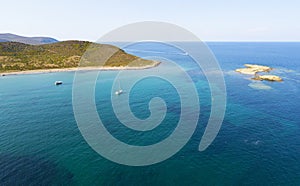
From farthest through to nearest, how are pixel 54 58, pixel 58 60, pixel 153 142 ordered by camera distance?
1. pixel 54 58
2. pixel 58 60
3. pixel 153 142

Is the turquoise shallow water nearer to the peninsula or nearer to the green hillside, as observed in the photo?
the peninsula

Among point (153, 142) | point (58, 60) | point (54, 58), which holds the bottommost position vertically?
point (153, 142)

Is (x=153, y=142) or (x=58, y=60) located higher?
(x=58, y=60)

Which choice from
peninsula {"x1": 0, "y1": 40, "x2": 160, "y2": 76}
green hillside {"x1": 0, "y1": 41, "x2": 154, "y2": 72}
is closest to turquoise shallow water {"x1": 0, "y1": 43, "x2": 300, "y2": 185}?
peninsula {"x1": 0, "y1": 40, "x2": 160, "y2": 76}

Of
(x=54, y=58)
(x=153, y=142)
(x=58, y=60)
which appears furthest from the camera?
(x=54, y=58)

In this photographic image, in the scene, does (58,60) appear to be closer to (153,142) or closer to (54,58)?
(54,58)

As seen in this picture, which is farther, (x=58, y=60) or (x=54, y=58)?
(x=54, y=58)

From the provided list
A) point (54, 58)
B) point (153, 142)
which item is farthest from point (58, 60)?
point (153, 142)
